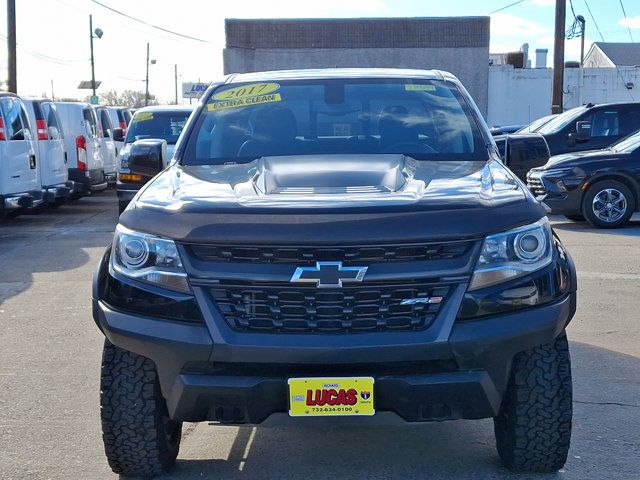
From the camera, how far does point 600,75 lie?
45.6 m

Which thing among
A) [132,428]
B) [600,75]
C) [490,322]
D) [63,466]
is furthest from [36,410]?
[600,75]

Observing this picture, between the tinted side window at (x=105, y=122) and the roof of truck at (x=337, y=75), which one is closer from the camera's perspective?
the roof of truck at (x=337, y=75)

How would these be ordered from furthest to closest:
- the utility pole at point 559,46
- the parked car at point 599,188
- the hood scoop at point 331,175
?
the utility pole at point 559,46, the parked car at point 599,188, the hood scoop at point 331,175

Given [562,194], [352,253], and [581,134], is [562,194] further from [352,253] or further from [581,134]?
[352,253]

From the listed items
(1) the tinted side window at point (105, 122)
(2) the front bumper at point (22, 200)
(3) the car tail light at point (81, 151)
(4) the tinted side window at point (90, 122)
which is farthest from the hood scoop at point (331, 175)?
(1) the tinted side window at point (105, 122)

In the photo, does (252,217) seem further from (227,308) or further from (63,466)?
(63,466)

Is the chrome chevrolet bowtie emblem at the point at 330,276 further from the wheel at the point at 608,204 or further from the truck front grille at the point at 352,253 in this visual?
the wheel at the point at 608,204

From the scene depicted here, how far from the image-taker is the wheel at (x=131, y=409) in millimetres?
3836

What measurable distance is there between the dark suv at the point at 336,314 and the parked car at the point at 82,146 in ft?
45.1

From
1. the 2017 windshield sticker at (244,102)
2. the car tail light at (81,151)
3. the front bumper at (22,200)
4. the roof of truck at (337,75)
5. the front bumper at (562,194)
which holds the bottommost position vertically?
the front bumper at (22,200)

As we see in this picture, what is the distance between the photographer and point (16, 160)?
13.9 m

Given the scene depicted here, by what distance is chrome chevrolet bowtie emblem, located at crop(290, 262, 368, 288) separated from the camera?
3.53 meters

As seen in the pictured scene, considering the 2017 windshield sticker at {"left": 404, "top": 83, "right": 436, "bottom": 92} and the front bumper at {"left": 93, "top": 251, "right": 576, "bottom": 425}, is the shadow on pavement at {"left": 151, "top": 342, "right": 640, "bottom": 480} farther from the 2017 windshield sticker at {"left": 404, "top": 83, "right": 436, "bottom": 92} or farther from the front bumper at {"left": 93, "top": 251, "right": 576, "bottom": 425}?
the 2017 windshield sticker at {"left": 404, "top": 83, "right": 436, "bottom": 92}

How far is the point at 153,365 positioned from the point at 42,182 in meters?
12.0
